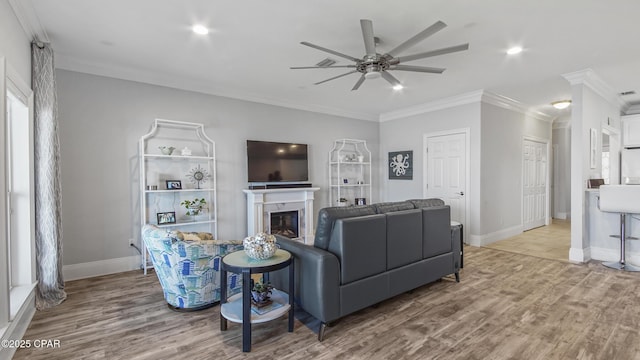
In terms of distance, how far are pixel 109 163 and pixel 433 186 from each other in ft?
18.1

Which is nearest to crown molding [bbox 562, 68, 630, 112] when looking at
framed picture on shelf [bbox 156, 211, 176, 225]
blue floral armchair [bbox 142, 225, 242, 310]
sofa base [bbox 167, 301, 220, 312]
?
blue floral armchair [bbox 142, 225, 242, 310]

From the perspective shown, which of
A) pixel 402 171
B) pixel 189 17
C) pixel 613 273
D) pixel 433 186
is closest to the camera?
pixel 189 17

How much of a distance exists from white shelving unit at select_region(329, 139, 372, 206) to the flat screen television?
2.57 feet

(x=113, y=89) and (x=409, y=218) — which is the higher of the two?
(x=113, y=89)

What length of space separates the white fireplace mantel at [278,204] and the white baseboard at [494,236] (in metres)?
2.92

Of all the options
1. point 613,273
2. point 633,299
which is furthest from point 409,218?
point 613,273

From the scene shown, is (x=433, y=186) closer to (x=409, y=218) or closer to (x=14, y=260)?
(x=409, y=218)

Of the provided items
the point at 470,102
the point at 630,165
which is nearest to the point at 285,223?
the point at 470,102

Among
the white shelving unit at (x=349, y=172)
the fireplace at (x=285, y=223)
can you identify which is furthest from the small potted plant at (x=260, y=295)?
the white shelving unit at (x=349, y=172)

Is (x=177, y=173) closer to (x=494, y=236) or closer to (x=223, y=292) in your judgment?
(x=223, y=292)

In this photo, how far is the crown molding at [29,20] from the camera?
253 centimetres

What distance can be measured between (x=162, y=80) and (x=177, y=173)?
1353 millimetres

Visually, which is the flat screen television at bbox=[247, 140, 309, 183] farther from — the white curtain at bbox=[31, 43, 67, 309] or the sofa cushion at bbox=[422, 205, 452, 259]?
the sofa cushion at bbox=[422, 205, 452, 259]

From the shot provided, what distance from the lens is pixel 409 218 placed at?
10.0 ft
